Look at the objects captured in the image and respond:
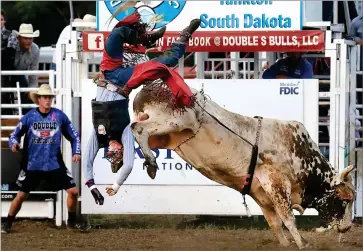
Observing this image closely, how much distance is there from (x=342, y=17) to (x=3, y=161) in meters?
5.33

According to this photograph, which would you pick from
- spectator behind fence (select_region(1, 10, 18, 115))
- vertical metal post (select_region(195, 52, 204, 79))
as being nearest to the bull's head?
vertical metal post (select_region(195, 52, 204, 79))

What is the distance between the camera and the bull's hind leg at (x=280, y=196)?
33.4 ft

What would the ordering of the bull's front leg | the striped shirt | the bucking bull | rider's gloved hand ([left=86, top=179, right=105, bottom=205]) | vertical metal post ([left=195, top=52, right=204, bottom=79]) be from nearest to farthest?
1. the bull's front leg
2. the bucking bull
3. the striped shirt
4. rider's gloved hand ([left=86, top=179, right=105, bottom=205])
5. vertical metal post ([left=195, top=52, right=204, bottom=79])

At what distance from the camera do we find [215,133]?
9.90m

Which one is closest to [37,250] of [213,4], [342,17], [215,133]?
[215,133]

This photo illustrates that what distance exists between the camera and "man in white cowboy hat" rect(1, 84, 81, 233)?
40.7 ft

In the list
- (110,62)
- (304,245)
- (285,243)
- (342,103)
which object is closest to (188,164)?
(342,103)

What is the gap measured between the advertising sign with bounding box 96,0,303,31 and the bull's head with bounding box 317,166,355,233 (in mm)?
2311

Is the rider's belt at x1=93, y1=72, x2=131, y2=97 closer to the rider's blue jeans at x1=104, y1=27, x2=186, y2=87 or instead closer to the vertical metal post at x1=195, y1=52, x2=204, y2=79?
the rider's blue jeans at x1=104, y1=27, x2=186, y2=87

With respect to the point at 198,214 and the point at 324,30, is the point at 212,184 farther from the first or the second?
the point at 324,30

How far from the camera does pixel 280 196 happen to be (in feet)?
33.4

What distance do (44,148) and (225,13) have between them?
2.53m

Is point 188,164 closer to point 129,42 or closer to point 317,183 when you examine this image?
point 317,183

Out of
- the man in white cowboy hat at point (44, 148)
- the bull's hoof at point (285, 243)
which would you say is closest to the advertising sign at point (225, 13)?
the man in white cowboy hat at point (44, 148)
